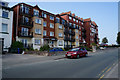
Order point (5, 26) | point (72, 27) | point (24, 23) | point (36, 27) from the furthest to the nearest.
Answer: point (72, 27)
point (36, 27)
point (24, 23)
point (5, 26)

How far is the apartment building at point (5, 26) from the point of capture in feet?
69.3

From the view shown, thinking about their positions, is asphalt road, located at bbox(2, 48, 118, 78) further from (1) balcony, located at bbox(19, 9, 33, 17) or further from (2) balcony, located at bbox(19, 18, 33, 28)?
(1) balcony, located at bbox(19, 9, 33, 17)

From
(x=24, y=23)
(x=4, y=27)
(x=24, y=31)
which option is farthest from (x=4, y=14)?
(x=24, y=31)

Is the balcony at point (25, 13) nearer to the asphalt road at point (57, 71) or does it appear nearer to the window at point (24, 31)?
the window at point (24, 31)

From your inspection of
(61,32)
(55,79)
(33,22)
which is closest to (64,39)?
(61,32)

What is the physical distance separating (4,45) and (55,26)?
17.9 metres

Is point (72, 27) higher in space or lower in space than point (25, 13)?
lower

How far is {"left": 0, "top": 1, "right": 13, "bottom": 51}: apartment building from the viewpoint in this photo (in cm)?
2111

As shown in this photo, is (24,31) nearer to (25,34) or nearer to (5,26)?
(25,34)

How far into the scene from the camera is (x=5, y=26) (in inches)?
866

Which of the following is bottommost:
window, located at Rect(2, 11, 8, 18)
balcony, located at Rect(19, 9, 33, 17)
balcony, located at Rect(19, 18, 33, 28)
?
balcony, located at Rect(19, 18, 33, 28)

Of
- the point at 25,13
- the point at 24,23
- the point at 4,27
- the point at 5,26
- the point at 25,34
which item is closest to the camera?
the point at 4,27

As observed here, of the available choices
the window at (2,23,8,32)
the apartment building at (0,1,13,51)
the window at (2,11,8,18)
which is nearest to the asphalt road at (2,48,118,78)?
the apartment building at (0,1,13,51)

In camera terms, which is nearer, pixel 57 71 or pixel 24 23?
pixel 57 71
